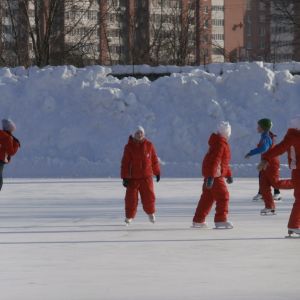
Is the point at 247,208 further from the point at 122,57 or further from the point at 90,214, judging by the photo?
the point at 122,57

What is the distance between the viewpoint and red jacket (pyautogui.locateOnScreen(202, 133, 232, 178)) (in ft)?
39.2

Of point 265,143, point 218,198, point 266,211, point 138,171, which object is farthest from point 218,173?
point 265,143

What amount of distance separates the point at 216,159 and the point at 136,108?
14.6 metres

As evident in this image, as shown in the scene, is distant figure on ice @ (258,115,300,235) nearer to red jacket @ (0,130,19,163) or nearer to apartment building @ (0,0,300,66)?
red jacket @ (0,130,19,163)

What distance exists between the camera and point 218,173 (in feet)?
39.4

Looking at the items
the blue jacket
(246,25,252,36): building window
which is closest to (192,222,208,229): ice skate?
the blue jacket

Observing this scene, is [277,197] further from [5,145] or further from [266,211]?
[5,145]

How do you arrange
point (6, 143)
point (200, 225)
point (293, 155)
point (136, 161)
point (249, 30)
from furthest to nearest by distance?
point (249, 30) < point (6, 143) < point (136, 161) < point (200, 225) < point (293, 155)

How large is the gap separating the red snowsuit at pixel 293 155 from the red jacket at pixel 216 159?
3.45ft

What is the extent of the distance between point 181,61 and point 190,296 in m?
32.5

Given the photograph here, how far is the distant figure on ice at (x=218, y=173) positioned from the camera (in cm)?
1195

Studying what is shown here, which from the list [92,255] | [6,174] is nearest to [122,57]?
[6,174]

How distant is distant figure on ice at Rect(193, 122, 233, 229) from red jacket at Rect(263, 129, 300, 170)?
44.1 inches

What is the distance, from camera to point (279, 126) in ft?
85.1
